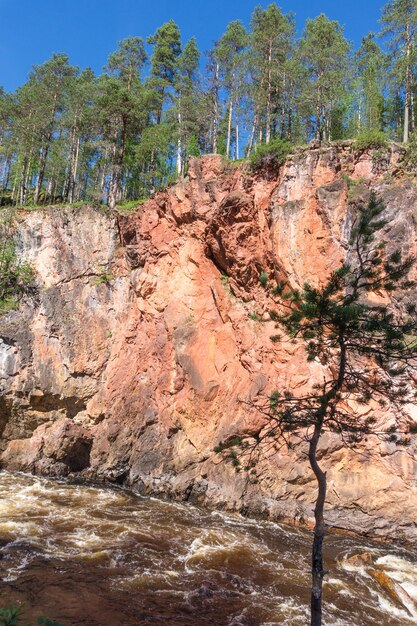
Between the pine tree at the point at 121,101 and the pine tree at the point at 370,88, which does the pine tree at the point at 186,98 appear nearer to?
the pine tree at the point at 121,101

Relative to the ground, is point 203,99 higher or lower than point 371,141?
higher

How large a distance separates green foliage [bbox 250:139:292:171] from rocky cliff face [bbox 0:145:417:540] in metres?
0.53

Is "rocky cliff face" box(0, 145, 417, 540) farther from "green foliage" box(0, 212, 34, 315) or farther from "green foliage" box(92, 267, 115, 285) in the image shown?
"green foliage" box(0, 212, 34, 315)

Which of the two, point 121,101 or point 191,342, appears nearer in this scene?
point 191,342

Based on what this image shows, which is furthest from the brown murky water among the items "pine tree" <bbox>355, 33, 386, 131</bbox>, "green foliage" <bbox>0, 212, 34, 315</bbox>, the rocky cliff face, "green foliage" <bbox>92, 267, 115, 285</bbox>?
"pine tree" <bbox>355, 33, 386, 131</bbox>

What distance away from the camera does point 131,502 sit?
1519cm

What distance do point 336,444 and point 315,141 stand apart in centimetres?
1393

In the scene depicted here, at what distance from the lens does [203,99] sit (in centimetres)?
3069

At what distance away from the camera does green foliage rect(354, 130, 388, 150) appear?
19.0 m

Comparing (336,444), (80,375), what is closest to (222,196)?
(80,375)

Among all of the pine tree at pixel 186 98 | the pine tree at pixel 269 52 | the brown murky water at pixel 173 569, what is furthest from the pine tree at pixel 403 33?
the brown murky water at pixel 173 569

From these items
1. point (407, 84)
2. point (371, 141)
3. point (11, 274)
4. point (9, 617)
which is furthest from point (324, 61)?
point (9, 617)

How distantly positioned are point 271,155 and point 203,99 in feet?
45.1

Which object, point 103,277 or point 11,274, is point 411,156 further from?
point 11,274
